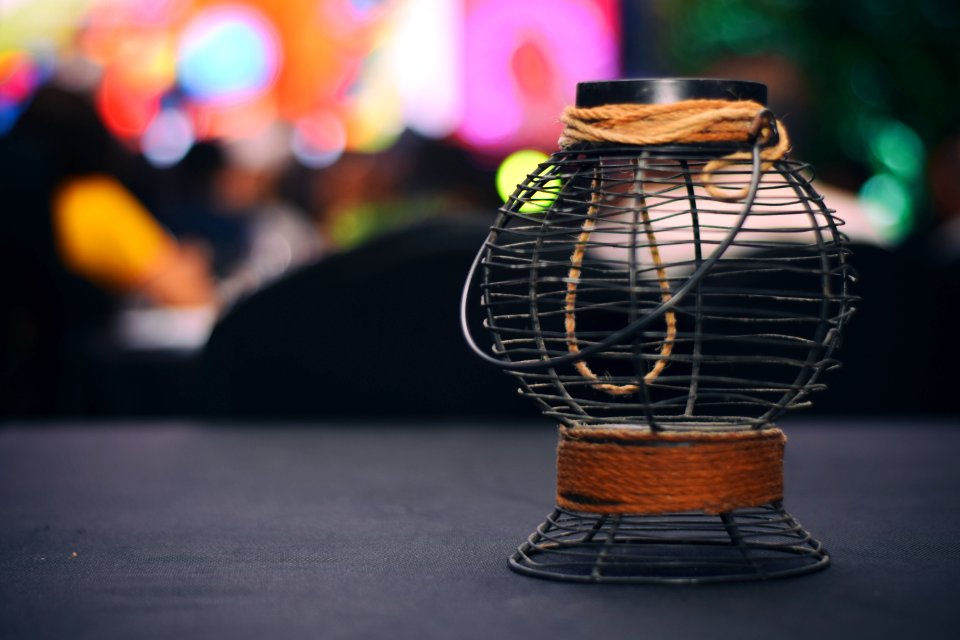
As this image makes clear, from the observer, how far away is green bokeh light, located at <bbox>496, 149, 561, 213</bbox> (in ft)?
3.00

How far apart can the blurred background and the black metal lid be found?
18cm

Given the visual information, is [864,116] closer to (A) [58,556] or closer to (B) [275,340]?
(B) [275,340]

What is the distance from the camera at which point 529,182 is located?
920 millimetres

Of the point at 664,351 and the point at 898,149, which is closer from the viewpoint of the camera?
the point at 664,351

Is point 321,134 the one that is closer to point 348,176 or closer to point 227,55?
point 227,55

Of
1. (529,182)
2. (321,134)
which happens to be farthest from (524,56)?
(529,182)

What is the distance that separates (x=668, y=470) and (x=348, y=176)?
432 centimetres

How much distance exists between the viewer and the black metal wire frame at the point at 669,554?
84 cm

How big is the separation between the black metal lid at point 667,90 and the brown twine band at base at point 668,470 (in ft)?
0.72

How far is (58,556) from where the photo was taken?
961mm

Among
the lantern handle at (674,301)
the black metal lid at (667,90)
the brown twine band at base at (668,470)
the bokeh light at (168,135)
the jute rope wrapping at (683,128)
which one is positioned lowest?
the brown twine band at base at (668,470)

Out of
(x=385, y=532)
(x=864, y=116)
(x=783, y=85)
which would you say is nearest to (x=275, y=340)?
(x=385, y=532)

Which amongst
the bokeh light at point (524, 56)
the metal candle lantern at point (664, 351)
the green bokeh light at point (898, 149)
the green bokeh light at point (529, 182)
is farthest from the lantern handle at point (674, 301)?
the bokeh light at point (524, 56)

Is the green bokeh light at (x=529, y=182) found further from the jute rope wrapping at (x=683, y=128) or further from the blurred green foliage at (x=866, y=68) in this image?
the blurred green foliage at (x=866, y=68)
